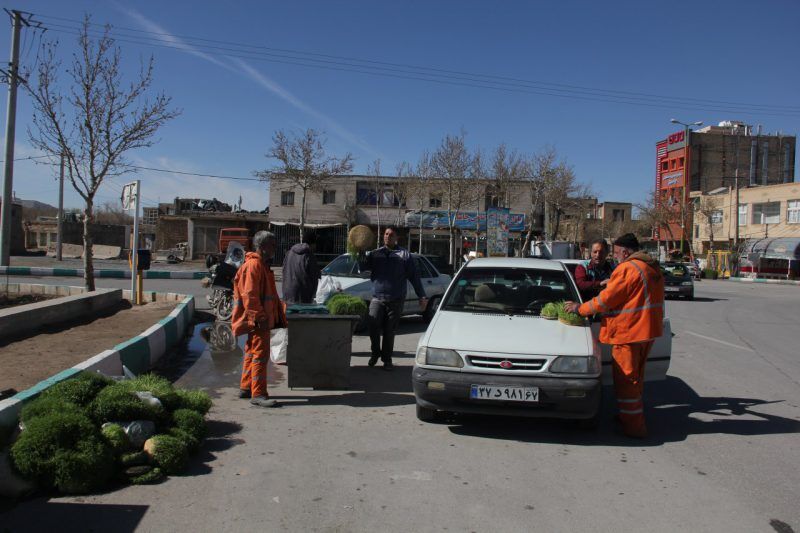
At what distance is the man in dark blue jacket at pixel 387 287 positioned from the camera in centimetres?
773

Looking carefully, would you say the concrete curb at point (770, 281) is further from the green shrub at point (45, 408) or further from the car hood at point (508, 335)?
the green shrub at point (45, 408)

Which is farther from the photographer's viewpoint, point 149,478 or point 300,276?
point 300,276

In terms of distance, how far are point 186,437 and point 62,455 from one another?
34.1 inches

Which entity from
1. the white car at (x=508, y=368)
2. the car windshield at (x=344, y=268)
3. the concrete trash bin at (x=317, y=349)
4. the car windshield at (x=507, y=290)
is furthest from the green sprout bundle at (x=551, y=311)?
the car windshield at (x=344, y=268)

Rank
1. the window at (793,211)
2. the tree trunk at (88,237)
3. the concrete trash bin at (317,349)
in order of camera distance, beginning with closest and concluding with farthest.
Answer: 1. the concrete trash bin at (317,349)
2. the tree trunk at (88,237)
3. the window at (793,211)

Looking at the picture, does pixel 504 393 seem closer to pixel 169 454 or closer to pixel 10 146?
pixel 169 454

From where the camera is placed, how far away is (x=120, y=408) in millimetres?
4336

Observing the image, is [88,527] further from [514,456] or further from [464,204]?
[464,204]

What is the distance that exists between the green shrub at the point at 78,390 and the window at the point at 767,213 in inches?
2331

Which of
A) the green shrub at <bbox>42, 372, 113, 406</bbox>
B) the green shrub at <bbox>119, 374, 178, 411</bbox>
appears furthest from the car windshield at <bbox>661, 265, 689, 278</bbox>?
the green shrub at <bbox>42, 372, 113, 406</bbox>

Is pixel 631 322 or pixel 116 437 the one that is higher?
pixel 631 322

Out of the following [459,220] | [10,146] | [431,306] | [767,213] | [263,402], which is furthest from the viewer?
[767,213]

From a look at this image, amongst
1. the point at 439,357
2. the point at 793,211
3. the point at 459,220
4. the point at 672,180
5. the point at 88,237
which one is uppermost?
the point at 672,180

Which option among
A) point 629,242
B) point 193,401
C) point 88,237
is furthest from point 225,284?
point 629,242
